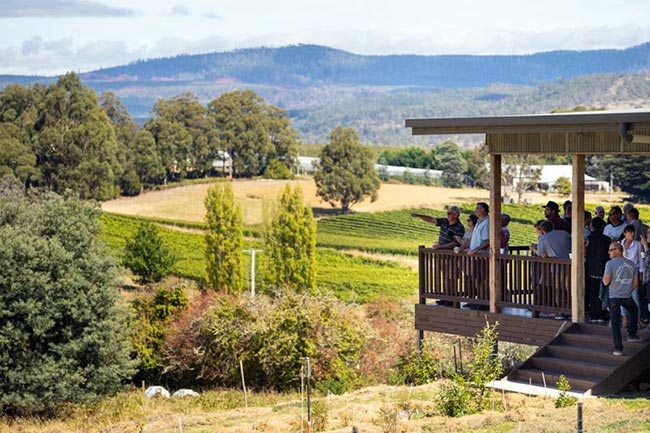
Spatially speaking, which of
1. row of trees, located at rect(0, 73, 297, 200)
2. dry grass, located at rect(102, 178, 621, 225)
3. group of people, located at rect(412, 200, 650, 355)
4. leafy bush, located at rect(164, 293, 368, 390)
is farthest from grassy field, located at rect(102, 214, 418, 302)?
group of people, located at rect(412, 200, 650, 355)

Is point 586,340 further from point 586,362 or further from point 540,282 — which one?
point 540,282

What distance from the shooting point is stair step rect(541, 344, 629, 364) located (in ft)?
44.1

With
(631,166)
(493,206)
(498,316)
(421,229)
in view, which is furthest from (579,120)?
(421,229)

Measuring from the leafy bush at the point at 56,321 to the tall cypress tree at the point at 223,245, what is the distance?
3175 cm

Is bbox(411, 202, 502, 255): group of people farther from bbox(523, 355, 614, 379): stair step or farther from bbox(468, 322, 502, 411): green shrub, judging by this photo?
bbox(468, 322, 502, 411): green shrub

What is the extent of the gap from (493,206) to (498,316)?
1.44 meters

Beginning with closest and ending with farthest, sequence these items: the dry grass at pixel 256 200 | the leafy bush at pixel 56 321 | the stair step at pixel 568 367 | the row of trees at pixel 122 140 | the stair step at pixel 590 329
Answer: the stair step at pixel 568 367 < the stair step at pixel 590 329 < the leafy bush at pixel 56 321 < the row of trees at pixel 122 140 < the dry grass at pixel 256 200

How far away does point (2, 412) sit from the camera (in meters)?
29.4

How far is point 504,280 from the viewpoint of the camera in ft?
50.3

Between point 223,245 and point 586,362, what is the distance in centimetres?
5330

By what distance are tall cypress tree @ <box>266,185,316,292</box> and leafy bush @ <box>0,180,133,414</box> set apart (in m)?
31.8

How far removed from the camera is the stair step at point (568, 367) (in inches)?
527

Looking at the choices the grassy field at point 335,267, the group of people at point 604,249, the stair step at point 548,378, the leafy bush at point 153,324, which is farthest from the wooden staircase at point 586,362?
the grassy field at point 335,267

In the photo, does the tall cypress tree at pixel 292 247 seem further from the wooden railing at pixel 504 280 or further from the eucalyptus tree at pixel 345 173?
the wooden railing at pixel 504 280
